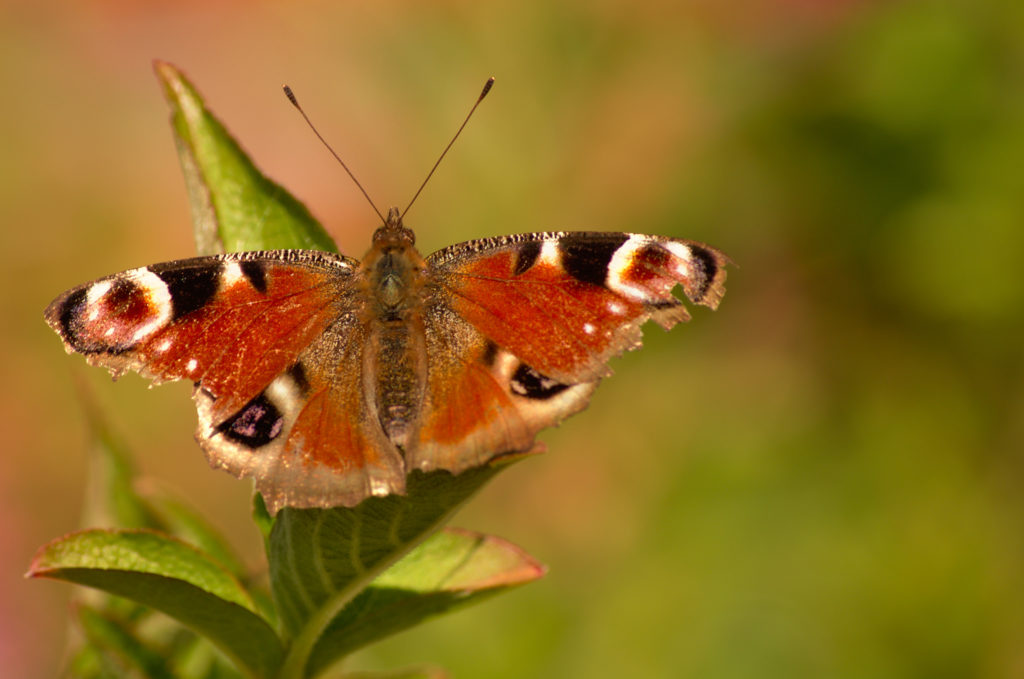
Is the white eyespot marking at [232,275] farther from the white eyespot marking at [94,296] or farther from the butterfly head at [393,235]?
the butterfly head at [393,235]

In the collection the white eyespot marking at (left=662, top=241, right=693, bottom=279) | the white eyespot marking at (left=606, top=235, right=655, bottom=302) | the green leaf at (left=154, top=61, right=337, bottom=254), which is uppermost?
the white eyespot marking at (left=662, top=241, right=693, bottom=279)

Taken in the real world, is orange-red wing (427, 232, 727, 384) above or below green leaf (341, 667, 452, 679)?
above

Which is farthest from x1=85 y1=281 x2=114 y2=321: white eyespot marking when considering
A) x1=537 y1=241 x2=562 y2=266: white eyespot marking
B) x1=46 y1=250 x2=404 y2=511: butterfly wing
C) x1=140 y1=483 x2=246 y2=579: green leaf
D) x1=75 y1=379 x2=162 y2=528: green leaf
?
x1=537 y1=241 x2=562 y2=266: white eyespot marking

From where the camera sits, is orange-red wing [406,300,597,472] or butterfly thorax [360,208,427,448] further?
butterfly thorax [360,208,427,448]

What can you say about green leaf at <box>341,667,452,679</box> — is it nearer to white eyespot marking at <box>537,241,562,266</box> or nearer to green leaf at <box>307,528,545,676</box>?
green leaf at <box>307,528,545,676</box>

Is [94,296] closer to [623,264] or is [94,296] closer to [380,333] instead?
[380,333]

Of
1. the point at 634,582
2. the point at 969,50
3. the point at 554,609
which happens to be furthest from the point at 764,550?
the point at 969,50

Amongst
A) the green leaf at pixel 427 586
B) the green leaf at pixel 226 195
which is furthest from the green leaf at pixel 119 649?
the green leaf at pixel 226 195

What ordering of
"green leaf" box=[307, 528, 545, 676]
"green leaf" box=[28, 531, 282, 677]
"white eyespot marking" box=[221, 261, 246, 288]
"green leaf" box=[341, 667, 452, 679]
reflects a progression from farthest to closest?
1. "white eyespot marking" box=[221, 261, 246, 288]
2. "green leaf" box=[341, 667, 452, 679]
3. "green leaf" box=[307, 528, 545, 676]
4. "green leaf" box=[28, 531, 282, 677]

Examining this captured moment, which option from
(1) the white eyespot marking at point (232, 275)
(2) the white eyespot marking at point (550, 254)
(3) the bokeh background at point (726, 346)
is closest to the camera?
(1) the white eyespot marking at point (232, 275)
